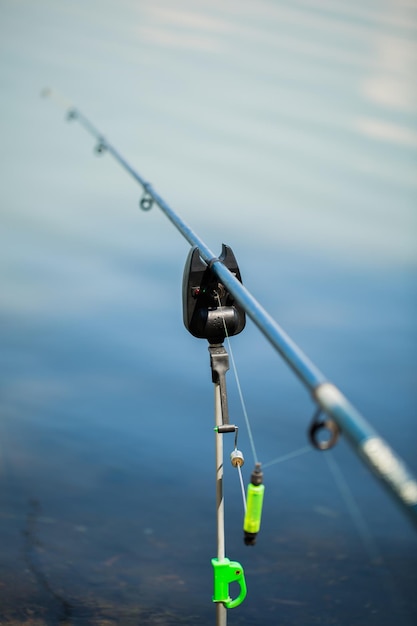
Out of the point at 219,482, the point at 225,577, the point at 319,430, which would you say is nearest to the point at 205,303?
the point at 219,482

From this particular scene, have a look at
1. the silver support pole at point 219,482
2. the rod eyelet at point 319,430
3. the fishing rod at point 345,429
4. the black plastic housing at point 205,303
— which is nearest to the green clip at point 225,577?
the silver support pole at point 219,482

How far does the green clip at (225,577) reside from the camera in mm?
1803

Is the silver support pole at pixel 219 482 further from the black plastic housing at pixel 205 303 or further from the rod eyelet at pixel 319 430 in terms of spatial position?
the rod eyelet at pixel 319 430

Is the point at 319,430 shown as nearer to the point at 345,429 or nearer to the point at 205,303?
the point at 345,429

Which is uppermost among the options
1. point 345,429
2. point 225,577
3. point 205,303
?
point 205,303

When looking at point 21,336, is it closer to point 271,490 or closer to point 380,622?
point 271,490

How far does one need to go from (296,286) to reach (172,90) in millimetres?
3332

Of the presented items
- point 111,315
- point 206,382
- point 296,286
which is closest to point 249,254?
point 296,286

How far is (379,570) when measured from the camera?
3000 mm

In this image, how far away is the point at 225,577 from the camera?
1811 mm

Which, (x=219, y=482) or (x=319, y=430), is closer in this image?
(x=319, y=430)

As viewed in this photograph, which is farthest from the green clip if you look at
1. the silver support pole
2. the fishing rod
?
the fishing rod

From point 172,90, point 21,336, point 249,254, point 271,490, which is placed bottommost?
point 271,490

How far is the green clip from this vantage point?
180 centimetres
